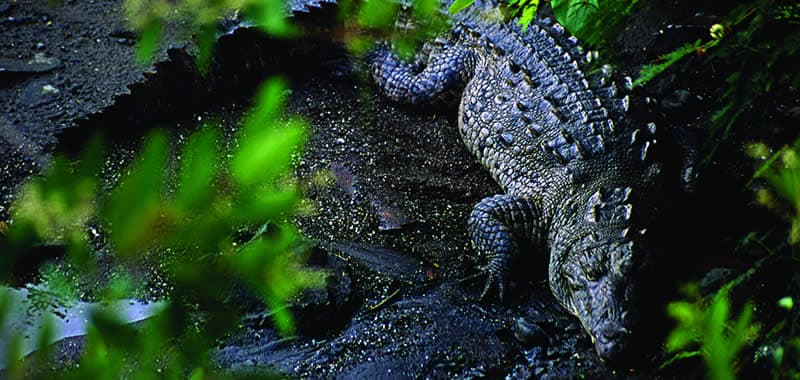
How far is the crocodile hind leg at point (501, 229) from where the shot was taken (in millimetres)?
3428

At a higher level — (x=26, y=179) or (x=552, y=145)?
(x=552, y=145)

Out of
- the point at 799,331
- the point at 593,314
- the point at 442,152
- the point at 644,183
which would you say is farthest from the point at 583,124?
the point at 799,331

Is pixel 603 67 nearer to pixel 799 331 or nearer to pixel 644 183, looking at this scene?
pixel 644 183

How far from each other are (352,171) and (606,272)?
157cm

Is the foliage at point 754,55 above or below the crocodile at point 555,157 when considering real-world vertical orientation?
above

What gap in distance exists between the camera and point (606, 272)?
314 cm

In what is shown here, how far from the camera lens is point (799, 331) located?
1.46 m

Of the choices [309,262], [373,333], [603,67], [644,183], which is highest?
[603,67]

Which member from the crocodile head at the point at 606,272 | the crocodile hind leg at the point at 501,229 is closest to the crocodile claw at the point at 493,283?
the crocodile hind leg at the point at 501,229

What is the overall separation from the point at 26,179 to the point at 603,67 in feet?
10.9

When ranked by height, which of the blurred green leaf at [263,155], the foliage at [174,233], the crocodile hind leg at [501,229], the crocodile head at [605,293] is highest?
the blurred green leaf at [263,155]

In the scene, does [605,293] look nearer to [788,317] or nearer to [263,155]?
[788,317]

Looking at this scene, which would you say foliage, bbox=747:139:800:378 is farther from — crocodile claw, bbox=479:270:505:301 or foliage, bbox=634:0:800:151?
crocodile claw, bbox=479:270:505:301

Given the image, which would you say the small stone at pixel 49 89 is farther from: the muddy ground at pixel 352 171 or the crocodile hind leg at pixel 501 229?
the crocodile hind leg at pixel 501 229
